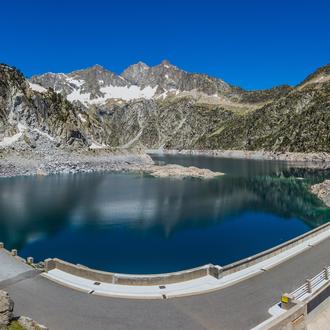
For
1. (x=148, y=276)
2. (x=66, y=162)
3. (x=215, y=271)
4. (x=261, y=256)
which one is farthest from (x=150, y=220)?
(x=66, y=162)

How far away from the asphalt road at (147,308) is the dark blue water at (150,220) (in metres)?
15.1

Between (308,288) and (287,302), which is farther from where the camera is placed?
(308,288)

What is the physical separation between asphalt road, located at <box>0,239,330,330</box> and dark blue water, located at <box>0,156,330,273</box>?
15.1 metres

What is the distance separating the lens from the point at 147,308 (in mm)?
22891

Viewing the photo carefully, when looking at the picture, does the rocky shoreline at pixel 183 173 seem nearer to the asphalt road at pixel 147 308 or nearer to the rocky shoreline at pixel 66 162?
the rocky shoreline at pixel 66 162

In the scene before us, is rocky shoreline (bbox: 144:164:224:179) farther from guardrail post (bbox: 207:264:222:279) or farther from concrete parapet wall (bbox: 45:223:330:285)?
guardrail post (bbox: 207:264:222:279)

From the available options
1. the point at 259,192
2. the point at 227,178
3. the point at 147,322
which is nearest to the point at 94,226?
the point at 147,322

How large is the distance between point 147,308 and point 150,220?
42.1m

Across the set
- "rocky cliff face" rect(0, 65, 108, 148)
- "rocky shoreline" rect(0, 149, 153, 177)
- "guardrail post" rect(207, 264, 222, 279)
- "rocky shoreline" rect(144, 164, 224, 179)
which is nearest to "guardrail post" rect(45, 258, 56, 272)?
"guardrail post" rect(207, 264, 222, 279)

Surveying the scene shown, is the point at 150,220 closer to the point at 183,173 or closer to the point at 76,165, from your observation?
the point at 183,173

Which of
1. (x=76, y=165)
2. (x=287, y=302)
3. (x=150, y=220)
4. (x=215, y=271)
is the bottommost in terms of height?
(x=150, y=220)

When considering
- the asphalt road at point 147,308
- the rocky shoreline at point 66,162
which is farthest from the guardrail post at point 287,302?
the rocky shoreline at point 66,162

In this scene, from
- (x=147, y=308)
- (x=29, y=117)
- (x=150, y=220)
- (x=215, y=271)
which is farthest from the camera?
(x=29, y=117)

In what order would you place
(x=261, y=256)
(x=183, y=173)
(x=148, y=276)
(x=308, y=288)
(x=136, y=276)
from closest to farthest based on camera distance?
(x=308, y=288)
(x=148, y=276)
(x=136, y=276)
(x=261, y=256)
(x=183, y=173)
